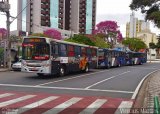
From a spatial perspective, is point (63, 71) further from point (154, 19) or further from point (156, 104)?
point (156, 104)

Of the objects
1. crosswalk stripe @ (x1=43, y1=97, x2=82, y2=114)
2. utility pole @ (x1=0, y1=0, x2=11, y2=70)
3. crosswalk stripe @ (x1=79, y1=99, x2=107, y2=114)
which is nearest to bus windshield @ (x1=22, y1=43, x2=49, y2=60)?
crosswalk stripe @ (x1=43, y1=97, x2=82, y2=114)

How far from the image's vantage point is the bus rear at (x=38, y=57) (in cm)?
2691

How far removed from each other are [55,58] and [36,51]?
1.70 metres

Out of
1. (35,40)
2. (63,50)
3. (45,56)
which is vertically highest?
(35,40)

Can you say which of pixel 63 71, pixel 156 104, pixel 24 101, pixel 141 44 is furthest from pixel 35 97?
pixel 141 44

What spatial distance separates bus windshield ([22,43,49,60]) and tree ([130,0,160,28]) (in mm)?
10354

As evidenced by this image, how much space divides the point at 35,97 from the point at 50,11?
367 feet

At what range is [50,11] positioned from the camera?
125875mm

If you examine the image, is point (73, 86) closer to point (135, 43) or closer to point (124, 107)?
point (124, 107)

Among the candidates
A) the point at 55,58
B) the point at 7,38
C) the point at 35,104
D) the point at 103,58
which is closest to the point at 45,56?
the point at 55,58

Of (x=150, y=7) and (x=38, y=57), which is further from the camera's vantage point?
(x=38, y=57)

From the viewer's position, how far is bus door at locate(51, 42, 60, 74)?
27.5 m

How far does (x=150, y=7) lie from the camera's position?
56.0 ft

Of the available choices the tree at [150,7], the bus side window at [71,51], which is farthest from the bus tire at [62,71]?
the tree at [150,7]
